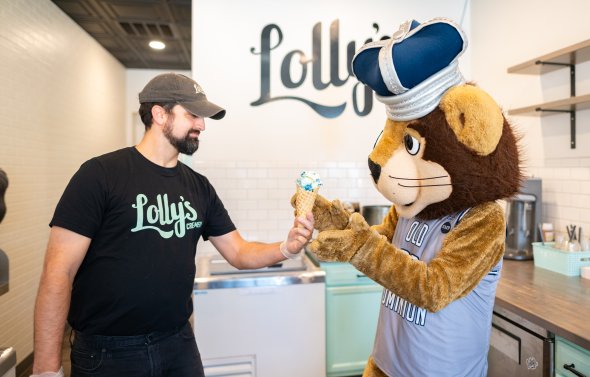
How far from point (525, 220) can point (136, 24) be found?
3.58 m

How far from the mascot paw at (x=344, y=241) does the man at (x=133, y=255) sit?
0.75ft

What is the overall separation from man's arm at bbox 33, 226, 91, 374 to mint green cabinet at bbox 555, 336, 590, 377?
64.7 inches

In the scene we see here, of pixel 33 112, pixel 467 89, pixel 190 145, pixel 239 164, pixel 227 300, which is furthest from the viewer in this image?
pixel 33 112

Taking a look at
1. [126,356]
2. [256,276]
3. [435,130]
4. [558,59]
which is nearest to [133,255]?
[126,356]

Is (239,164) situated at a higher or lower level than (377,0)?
lower

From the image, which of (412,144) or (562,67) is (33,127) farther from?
(562,67)

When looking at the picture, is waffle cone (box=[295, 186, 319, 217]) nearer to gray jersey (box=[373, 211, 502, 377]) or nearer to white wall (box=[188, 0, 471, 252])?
gray jersey (box=[373, 211, 502, 377])

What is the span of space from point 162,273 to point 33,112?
8.10 ft

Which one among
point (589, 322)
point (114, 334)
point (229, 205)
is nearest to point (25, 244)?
point (229, 205)

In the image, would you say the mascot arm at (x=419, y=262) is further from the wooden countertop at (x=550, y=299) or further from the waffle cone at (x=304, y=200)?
the wooden countertop at (x=550, y=299)

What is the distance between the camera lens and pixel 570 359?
1.39 metres

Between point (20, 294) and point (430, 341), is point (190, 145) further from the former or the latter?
point (20, 294)

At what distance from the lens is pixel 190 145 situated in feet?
4.88

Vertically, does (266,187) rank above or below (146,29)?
below
